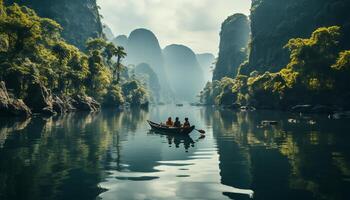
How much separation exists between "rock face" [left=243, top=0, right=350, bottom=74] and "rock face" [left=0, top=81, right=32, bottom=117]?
2622 inches

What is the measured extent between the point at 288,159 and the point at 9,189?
45.2ft

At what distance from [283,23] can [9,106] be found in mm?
93746

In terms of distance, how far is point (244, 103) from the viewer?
110750 millimetres

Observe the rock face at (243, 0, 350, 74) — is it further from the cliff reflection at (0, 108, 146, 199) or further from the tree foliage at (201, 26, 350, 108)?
the cliff reflection at (0, 108, 146, 199)

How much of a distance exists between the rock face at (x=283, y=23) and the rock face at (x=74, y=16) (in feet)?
245

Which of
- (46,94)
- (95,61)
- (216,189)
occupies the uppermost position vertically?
(95,61)

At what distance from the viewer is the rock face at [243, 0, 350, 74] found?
87.6 m

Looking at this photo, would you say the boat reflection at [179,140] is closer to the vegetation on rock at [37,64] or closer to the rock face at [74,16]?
the vegetation on rock at [37,64]

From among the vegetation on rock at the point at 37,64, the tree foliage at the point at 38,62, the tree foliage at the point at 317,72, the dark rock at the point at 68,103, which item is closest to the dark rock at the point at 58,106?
the dark rock at the point at 68,103

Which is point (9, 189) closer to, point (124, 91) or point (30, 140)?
point (30, 140)

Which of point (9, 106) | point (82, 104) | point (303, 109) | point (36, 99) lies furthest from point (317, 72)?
point (9, 106)

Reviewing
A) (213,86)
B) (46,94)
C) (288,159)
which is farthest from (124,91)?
(288,159)

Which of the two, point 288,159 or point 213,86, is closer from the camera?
point 288,159

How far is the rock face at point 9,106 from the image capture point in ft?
158
